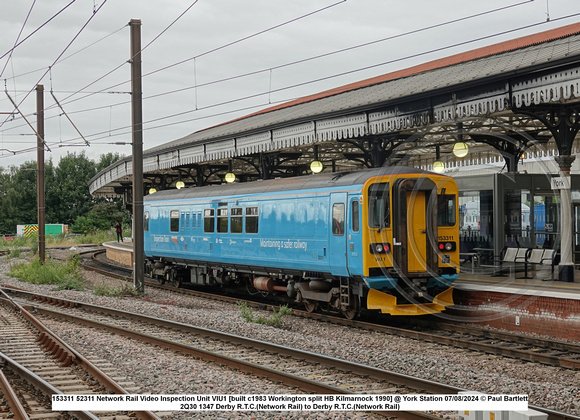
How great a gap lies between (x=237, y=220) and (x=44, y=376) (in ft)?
28.9

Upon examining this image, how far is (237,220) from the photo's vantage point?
17.6 m

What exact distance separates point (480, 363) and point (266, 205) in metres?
7.39

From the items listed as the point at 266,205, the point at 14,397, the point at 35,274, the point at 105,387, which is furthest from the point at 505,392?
the point at 35,274

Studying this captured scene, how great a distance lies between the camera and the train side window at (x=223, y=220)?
59.6 ft

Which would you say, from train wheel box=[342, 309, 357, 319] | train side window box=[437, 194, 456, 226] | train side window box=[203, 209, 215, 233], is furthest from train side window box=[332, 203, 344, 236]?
train side window box=[203, 209, 215, 233]

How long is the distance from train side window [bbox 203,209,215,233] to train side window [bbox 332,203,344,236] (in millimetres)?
5785

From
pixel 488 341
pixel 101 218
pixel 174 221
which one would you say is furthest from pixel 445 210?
pixel 101 218

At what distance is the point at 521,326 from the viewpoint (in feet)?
42.2

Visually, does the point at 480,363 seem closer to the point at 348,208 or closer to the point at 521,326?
the point at 521,326

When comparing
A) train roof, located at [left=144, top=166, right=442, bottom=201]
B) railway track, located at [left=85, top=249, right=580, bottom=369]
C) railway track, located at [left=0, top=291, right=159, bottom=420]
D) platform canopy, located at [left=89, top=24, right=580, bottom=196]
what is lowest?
railway track, located at [left=85, top=249, right=580, bottom=369]

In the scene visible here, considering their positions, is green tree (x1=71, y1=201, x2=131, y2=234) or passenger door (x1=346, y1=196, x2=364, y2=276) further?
green tree (x1=71, y1=201, x2=131, y2=234)

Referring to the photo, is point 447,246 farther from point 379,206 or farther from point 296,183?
point 296,183

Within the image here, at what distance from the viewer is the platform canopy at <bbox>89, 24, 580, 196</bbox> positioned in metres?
12.4

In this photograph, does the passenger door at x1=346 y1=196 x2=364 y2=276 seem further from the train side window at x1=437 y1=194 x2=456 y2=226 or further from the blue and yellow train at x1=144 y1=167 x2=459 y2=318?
the train side window at x1=437 y1=194 x2=456 y2=226
